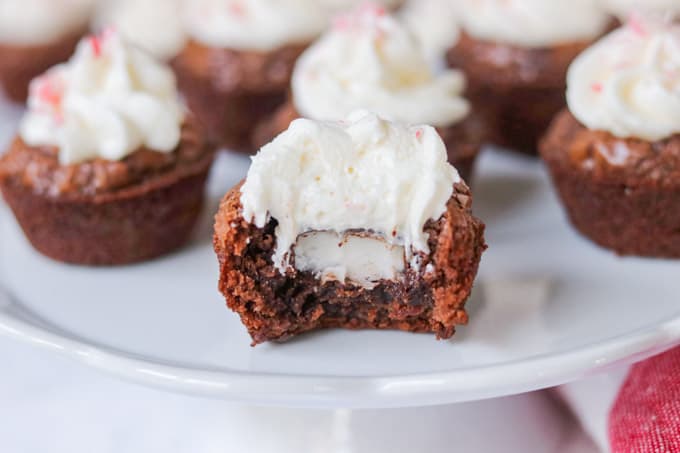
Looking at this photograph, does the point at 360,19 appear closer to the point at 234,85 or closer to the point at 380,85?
the point at 380,85

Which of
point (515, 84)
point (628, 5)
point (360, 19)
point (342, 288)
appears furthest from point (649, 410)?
point (628, 5)

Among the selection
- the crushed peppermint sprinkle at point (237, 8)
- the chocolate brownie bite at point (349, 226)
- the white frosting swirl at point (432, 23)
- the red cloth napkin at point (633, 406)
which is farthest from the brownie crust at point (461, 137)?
the white frosting swirl at point (432, 23)

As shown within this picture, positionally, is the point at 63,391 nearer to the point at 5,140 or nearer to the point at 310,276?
the point at 310,276

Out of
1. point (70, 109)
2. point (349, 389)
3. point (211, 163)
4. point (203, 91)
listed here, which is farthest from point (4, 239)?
point (349, 389)

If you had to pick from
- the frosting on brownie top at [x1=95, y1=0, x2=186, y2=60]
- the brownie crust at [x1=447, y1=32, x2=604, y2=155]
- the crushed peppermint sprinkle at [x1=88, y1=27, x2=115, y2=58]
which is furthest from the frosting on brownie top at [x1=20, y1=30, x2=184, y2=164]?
the brownie crust at [x1=447, y1=32, x2=604, y2=155]

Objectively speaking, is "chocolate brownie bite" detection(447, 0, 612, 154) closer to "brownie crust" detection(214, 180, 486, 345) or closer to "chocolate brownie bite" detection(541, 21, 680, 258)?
"chocolate brownie bite" detection(541, 21, 680, 258)

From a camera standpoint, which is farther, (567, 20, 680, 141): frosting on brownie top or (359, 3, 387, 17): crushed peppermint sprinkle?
(359, 3, 387, 17): crushed peppermint sprinkle
